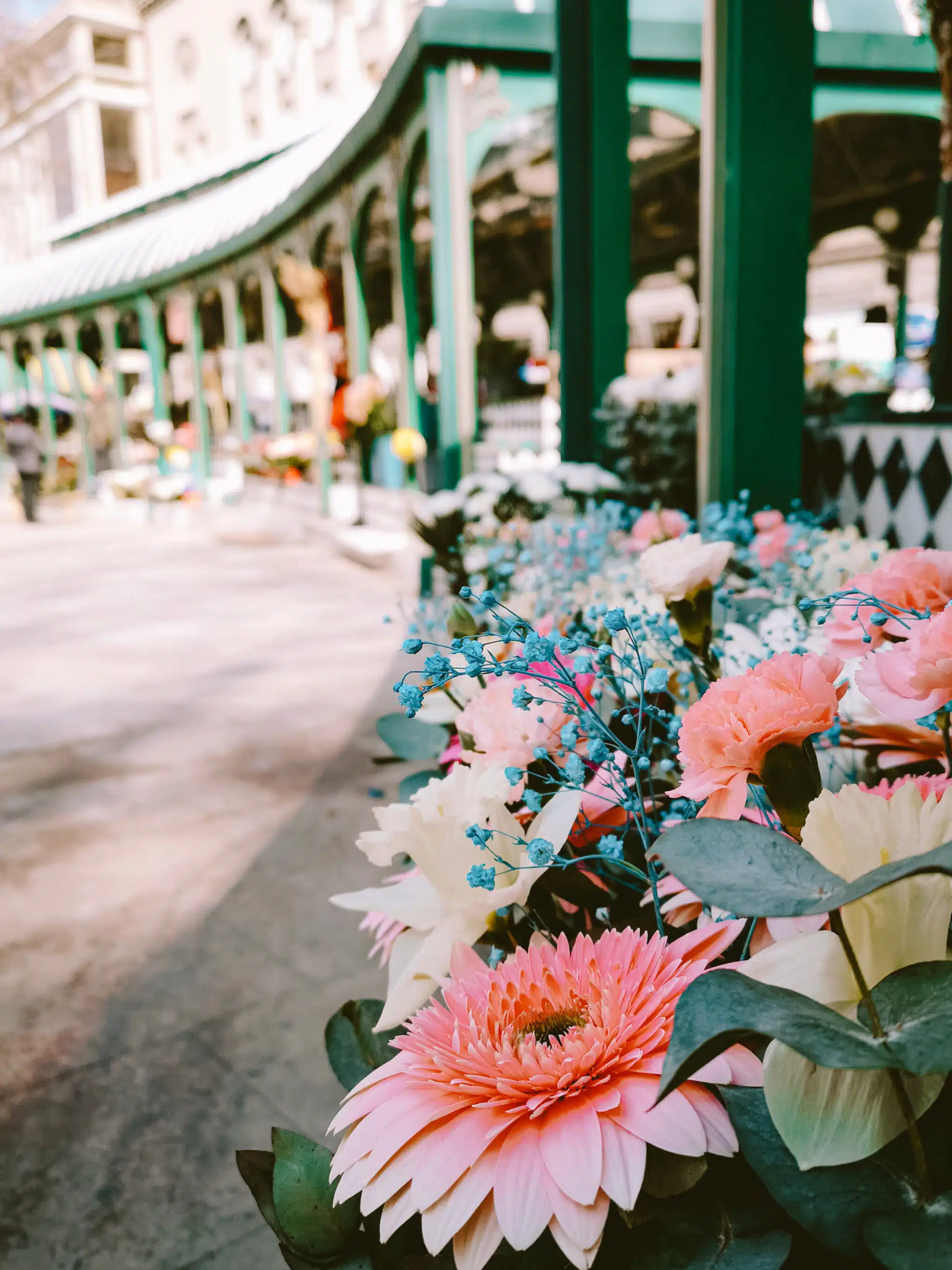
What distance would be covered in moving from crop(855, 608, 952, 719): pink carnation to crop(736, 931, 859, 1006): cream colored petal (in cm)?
18

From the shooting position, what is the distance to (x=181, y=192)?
71.8ft

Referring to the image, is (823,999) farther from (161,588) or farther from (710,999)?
(161,588)

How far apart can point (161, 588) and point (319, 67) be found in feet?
73.9

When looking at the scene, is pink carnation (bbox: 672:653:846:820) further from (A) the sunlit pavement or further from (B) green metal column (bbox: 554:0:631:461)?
(B) green metal column (bbox: 554:0:631:461)

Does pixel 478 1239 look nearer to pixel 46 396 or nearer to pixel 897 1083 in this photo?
pixel 897 1083

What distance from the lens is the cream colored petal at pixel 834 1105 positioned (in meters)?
0.48

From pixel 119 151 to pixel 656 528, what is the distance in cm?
4571

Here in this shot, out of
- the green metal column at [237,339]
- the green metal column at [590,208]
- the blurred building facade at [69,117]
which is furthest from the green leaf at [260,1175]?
the blurred building facade at [69,117]

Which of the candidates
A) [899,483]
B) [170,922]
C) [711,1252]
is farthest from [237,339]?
[711,1252]

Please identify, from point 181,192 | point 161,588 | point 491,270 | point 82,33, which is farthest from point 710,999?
point 82,33

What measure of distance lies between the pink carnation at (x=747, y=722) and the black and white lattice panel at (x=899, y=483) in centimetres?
252

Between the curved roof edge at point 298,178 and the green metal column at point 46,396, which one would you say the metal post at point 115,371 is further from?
the green metal column at point 46,396

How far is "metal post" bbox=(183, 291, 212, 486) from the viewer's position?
1537 cm

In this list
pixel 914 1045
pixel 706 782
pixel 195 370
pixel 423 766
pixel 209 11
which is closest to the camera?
pixel 914 1045
